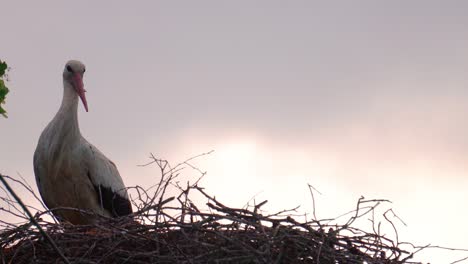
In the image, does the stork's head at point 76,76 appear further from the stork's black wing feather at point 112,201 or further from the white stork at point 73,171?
the stork's black wing feather at point 112,201

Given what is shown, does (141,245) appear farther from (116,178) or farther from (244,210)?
(116,178)

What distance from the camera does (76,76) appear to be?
331 inches

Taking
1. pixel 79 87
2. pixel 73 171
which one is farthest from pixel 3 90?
pixel 79 87

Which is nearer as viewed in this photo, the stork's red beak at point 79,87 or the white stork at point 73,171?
the white stork at point 73,171

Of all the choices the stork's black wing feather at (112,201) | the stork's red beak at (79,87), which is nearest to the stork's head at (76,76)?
the stork's red beak at (79,87)

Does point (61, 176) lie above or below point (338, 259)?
above

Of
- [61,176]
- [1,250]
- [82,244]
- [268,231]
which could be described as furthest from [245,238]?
[61,176]

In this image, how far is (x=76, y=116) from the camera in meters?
8.29

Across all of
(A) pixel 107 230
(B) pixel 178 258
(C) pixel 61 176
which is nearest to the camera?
(B) pixel 178 258

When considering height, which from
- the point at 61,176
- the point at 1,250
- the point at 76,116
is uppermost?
the point at 76,116

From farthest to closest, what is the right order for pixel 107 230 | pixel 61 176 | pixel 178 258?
pixel 61 176 → pixel 107 230 → pixel 178 258

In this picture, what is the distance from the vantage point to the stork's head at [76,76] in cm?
832

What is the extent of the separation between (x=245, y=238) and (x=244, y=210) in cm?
19

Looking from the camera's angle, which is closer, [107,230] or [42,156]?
[107,230]
